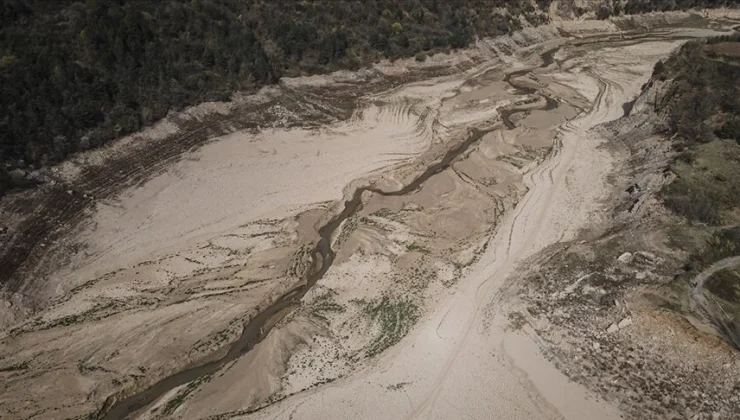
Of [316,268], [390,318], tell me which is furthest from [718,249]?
[316,268]

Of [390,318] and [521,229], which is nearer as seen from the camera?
[390,318]

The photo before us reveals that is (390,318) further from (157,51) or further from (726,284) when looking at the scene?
(157,51)

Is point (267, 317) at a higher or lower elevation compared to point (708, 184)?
lower

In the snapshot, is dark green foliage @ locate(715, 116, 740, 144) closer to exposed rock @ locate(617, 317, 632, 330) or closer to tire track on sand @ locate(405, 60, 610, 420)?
tire track on sand @ locate(405, 60, 610, 420)

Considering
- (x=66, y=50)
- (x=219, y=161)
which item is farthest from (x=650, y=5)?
(x=66, y=50)

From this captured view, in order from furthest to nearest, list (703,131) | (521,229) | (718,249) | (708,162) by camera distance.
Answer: (703,131) → (708,162) → (521,229) → (718,249)

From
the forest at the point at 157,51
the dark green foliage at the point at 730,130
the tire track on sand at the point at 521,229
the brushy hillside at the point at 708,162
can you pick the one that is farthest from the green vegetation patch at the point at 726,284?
the forest at the point at 157,51

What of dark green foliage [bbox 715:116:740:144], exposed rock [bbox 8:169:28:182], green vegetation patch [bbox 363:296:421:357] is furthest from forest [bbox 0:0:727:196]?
dark green foliage [bbox 715:116:740:144]
